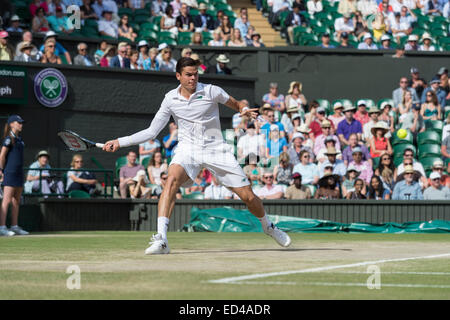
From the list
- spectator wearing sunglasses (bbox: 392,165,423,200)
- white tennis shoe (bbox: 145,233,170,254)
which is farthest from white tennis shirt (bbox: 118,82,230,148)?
spectator wearing sunglasses (bbox: 392,165,423,200)

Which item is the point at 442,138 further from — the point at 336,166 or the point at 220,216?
the point at 220,216

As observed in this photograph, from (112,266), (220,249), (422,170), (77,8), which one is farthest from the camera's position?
(77,8)

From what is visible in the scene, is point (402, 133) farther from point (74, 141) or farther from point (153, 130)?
point (74, 141)

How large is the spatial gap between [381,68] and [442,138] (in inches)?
150

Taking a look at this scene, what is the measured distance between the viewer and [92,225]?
1788cm

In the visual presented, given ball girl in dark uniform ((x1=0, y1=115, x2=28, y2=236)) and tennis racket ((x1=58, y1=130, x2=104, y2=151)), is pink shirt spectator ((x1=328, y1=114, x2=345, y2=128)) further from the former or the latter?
tennis racket ((x1=58, y1=130, x2=104, y2=151))

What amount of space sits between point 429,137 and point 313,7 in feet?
25.4

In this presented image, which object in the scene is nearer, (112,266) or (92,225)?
(112,266)

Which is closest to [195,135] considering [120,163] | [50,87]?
[120,163]

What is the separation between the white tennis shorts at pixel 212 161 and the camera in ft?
31.2

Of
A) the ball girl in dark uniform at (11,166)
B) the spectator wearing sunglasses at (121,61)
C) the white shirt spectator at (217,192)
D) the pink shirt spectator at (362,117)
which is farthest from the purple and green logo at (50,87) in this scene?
the pink shirt spectator at (362,117)

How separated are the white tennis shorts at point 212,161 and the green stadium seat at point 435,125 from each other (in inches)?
472

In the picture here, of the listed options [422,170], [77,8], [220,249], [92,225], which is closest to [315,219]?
[422,170]

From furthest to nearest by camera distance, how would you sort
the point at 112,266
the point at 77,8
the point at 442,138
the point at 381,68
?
the point at 381,68
the point at 77,8
the point at 442,138
the point at 112,266
